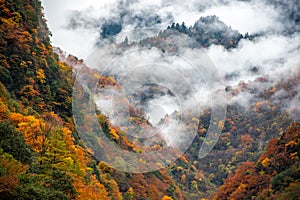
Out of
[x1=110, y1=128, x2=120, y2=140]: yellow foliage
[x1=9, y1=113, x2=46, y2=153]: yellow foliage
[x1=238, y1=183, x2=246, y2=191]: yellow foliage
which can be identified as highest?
[x1=110, y1=128, x2=120, y2=140]: yellow foliage

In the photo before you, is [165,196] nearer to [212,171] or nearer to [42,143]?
[42,143]

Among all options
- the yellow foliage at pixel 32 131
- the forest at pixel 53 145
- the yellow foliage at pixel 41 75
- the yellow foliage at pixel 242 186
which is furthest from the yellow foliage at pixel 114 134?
the yellow foliage at pixel 32 131

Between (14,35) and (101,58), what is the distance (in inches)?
1310

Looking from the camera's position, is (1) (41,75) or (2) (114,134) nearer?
(1) (41,75)

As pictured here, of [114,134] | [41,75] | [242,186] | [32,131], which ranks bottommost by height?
[32,131]

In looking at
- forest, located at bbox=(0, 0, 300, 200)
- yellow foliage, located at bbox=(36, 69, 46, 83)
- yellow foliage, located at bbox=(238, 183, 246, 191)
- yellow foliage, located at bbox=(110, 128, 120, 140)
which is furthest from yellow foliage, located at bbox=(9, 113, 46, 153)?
yellow foliage, located at bbox=(238, 183, 246, 191)

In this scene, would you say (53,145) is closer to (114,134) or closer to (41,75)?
(41,75)

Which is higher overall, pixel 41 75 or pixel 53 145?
pixel 41 75

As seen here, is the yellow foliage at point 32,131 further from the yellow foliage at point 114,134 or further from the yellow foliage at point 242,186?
the yellow foliage at point 242,186

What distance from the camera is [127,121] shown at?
68500mm

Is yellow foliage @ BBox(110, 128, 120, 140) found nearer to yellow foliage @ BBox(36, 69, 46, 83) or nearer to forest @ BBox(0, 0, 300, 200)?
forest @ BBox(0, 0, 300, 200)

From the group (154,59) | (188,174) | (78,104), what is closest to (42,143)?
(78,104)

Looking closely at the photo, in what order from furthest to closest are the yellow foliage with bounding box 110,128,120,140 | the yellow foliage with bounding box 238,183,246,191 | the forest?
the yellow foliage with bounding box 110,128,120,140 → the yellow foliage with bounding box 238,183,246,191 → the forest

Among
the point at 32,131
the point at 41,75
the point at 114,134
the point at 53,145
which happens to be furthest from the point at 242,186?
the point at 53,145
